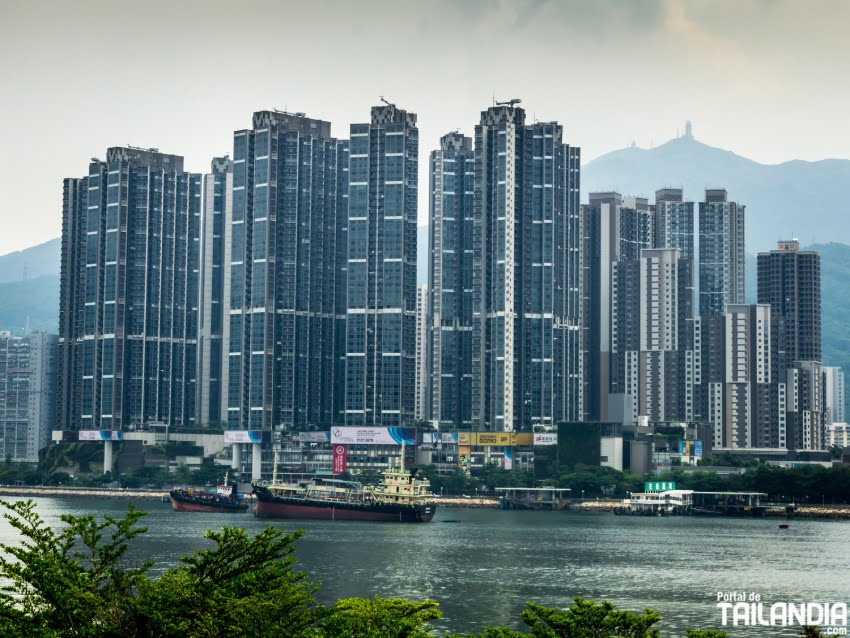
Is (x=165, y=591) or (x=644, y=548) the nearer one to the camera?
(x=165, y=591)

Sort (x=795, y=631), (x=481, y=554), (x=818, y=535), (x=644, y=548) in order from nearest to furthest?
(x=795, y=631) → (x=481, y=554) → (x=644, y=548) → (x=818, y=535)

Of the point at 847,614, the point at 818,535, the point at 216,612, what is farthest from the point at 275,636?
the point at 818,535

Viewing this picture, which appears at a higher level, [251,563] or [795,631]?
[251,563]

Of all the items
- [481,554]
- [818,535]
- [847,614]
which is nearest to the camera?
[847,614]

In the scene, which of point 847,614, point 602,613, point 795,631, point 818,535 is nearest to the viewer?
point 602,613

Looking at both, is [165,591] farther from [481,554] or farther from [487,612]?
[481,554]

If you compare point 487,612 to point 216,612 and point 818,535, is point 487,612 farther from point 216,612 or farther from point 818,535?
point 818,535

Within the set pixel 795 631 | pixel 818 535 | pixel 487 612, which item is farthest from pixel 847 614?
pixel 818 535
